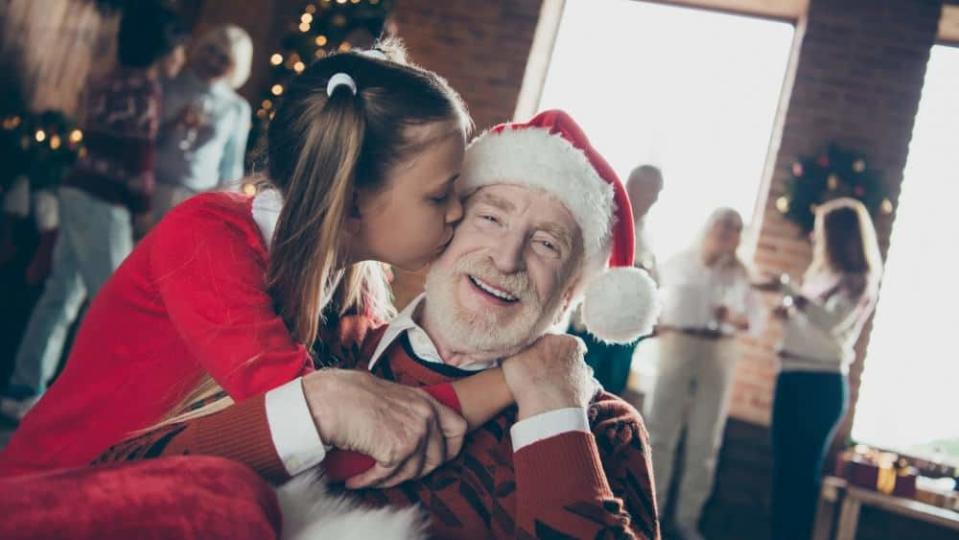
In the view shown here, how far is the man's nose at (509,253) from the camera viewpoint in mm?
1373

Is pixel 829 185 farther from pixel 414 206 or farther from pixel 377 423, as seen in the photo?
pixel 377 423

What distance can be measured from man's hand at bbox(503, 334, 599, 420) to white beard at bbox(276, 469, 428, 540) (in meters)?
0.35

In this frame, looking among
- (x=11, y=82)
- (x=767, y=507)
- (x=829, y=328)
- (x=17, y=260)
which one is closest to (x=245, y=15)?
(x=11, y=82)

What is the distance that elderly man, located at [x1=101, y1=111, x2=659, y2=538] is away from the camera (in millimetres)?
1014

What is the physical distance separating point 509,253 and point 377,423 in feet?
1.53

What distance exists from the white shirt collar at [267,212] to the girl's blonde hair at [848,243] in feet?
10.4

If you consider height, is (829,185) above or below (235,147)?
above

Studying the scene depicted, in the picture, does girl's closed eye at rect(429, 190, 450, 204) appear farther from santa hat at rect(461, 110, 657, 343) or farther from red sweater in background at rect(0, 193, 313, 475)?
red sweater in background at rect(0, 193, 313, 475)

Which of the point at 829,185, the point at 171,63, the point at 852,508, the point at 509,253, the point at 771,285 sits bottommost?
the point at 852,508

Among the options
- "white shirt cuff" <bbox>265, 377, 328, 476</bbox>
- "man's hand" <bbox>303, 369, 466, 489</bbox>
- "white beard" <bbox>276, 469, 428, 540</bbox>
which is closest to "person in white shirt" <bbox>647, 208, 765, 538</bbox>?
"man's hand" <bbox>303, 369, 466, 489</bbox>

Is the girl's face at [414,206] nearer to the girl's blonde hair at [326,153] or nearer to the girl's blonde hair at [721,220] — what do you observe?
the girl's blonde hair at [326,153]

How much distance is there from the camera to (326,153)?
4.10ft

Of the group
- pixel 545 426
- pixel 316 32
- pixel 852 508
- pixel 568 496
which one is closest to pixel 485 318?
pixel 545 426

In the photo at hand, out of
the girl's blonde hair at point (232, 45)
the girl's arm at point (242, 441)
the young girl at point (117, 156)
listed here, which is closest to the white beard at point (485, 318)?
the girl's arm at point (242, 441)
